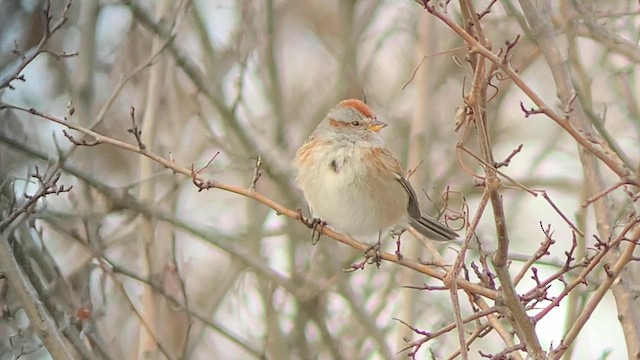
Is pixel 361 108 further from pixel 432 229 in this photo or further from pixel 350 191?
pixel 432 229

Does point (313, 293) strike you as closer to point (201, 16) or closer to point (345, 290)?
point (345, 290)

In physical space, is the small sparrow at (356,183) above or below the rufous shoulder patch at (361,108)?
below

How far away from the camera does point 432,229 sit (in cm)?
424

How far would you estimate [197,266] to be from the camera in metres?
6.91

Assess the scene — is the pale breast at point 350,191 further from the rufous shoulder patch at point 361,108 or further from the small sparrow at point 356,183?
the rufous shoulder patch at point 361,108

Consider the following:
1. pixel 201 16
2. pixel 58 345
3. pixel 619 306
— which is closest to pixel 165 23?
pixel 201 16

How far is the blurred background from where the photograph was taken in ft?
12.7

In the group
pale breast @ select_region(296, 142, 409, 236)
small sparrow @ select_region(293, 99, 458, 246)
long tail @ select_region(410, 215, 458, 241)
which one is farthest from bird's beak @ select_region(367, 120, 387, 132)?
long tail @ select_region(410, 215, 458, 241)

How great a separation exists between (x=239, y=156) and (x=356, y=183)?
1.04 metres

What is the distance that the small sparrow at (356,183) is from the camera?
422 centimetres

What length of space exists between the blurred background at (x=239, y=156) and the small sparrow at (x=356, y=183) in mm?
446

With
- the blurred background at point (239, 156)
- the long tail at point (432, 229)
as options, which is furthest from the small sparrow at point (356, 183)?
the blurred background at point (239, 156)

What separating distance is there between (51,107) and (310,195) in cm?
182

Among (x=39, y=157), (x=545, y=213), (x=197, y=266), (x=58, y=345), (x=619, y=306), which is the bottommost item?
(x=58, y=345)
